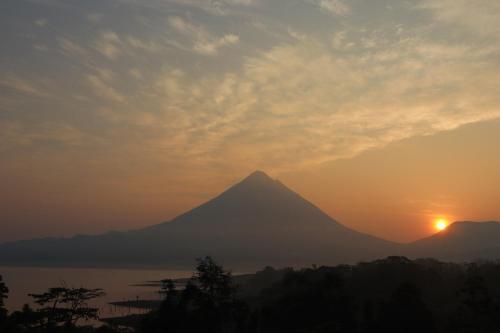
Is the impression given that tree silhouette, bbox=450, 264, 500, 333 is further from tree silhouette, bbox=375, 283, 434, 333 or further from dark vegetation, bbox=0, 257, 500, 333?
tree silhouette, bbox=375, 283, 434, 333

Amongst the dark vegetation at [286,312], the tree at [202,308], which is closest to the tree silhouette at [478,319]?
the dark vegetation at [286,312]

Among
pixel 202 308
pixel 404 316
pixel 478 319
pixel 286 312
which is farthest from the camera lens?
pixel 286 312

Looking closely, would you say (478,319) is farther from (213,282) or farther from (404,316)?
(213,282)

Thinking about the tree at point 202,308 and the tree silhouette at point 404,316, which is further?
the tree at point 202,308

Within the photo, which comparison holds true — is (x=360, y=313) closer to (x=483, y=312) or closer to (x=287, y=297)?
(x=287, y=297)

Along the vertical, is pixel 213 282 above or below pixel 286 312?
above

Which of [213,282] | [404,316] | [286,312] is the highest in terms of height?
[213,282]

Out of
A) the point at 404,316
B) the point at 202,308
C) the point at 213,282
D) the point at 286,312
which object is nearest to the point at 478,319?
the point at 404,316

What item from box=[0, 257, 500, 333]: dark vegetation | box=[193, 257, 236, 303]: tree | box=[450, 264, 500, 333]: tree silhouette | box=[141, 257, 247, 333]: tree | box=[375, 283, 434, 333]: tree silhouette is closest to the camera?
box=[375, 283, 434, 333]: tree silhouette

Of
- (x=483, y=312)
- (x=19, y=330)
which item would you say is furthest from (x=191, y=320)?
(x=483, y=312)

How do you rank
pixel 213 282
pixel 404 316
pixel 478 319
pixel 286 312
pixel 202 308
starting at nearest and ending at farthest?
pixel 404 316 < pixel 478 319 < pixel 202 308 < pixel 213 282 < pixel 286 312

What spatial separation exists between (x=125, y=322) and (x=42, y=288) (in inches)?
2431

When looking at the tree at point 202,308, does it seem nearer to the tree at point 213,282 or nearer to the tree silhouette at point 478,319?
the tree at point 213,282

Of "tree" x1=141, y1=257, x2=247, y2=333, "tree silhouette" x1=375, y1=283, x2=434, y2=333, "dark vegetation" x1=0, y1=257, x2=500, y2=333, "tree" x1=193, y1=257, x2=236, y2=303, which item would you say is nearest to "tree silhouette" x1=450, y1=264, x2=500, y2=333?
"dark vegetation" x1=0, y1=257, x2=500, y2=333
